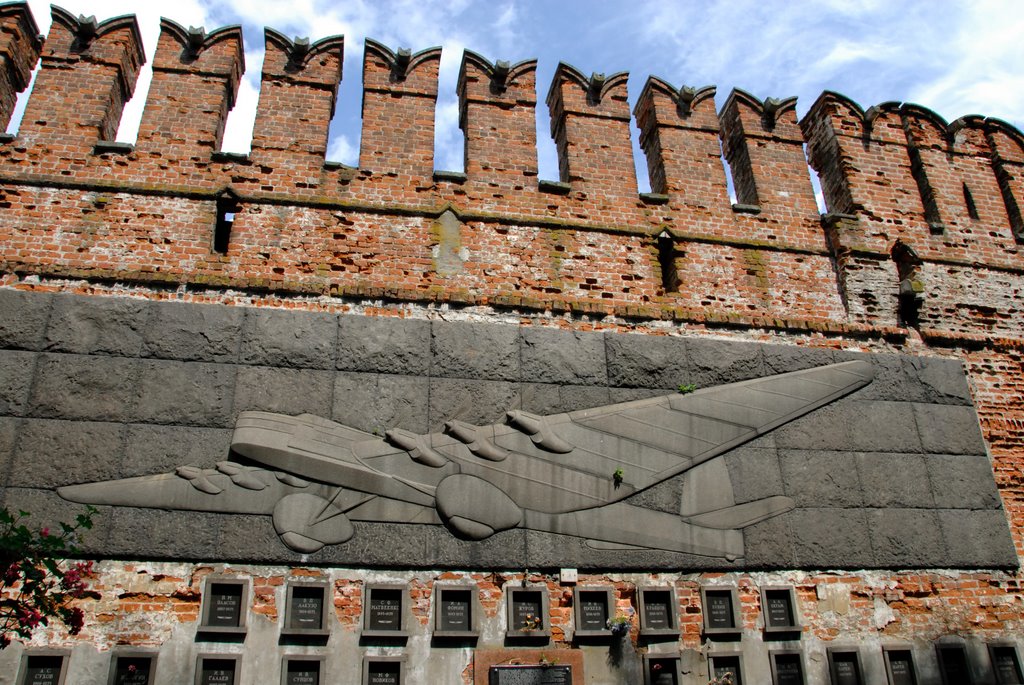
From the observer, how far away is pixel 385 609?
6.16m

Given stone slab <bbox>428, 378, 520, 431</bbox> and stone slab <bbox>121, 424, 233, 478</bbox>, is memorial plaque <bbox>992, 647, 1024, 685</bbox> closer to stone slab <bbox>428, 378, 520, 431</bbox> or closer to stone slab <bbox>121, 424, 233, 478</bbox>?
stone slab <bbox>428, 378, 520, 431</bbox>

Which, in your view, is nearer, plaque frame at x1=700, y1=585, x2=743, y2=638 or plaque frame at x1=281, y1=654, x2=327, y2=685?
plaque frame at x1=281, y1=654, x2=327, y2=685

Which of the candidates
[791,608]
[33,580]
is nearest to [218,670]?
[33,580]

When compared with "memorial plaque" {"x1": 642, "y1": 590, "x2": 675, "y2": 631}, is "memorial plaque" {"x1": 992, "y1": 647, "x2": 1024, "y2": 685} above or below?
below

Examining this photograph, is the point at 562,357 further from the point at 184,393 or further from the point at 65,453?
the point at 65,453

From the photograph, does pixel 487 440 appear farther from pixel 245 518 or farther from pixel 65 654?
pixel 65 654

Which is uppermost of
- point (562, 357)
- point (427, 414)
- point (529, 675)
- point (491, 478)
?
point (562, 357)

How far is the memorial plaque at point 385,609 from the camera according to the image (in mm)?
6113

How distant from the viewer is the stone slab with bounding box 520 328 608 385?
724 centimetres

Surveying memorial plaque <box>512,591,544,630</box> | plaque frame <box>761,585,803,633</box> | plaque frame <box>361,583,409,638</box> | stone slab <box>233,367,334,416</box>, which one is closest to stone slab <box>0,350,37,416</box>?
stone slab <box>233,367,334,416</box>

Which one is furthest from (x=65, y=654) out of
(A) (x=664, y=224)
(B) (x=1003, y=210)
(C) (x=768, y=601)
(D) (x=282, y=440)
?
(B) (x=1003, y=210)

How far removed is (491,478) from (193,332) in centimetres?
267

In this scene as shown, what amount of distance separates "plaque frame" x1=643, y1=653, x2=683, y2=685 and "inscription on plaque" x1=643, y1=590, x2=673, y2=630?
0.68ft

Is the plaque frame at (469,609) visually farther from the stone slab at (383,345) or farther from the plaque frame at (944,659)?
the plaque frame at (944,659)
